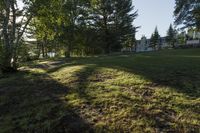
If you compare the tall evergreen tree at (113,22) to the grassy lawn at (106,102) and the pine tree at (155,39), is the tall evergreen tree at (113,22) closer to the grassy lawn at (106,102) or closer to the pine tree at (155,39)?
the grassy lawn at (106,102)

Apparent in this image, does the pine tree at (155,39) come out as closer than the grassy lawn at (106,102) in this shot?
No

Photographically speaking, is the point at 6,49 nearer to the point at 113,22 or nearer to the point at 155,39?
the point at 113,22

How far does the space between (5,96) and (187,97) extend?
4.52 meters

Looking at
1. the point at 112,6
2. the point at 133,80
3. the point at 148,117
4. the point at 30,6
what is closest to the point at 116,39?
the point at 112,6

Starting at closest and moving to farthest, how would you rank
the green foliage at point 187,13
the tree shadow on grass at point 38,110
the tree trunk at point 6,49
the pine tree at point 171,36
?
the tree shadow on grass at point 38,110 → the tree trunk at point 6,49 → the green foliage at point 187,13 → the pine tree at point 171,36

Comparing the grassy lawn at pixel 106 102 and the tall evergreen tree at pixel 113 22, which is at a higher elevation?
the tall evergreen tree at pixel 113 22

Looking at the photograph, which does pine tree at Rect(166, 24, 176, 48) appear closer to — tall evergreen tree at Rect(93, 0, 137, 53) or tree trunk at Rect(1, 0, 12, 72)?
tall evergreen tree at Rect(93, 0, 137, 53)

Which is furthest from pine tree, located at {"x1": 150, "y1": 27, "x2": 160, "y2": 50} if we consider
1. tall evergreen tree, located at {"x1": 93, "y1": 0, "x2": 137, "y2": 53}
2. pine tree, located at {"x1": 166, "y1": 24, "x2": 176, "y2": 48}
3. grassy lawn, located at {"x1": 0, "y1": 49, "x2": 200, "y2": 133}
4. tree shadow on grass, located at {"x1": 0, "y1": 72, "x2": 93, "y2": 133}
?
tree shadow on grass, located at {"x1": 0, "y1": 72, "x2": 93, "y2": 133}

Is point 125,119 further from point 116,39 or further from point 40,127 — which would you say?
point 116,39

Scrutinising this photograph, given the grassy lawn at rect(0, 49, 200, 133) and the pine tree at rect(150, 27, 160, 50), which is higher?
the pine tree at rect(150, 27, 160, 50)

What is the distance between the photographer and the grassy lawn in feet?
18.0

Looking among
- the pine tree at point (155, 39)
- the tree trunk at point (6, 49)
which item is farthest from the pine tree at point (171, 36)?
the tree trunk at point (6, 49)

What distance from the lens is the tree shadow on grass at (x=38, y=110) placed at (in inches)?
224

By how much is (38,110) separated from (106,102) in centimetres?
147
